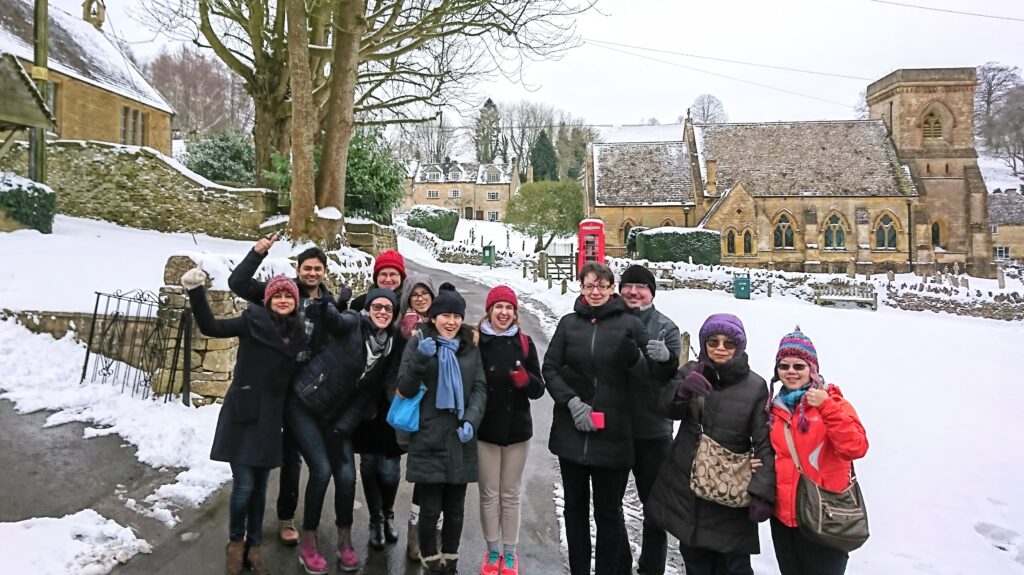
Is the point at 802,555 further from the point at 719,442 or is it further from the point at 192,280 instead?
the point at 192,280

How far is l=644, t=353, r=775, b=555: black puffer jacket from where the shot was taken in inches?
122

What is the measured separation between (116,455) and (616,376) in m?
4.46

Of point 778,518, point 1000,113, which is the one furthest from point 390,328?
point 1000,113

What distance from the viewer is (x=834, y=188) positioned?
118 feet

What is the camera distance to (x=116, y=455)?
5094 millimetres

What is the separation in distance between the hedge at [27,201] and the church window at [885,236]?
4017 cm

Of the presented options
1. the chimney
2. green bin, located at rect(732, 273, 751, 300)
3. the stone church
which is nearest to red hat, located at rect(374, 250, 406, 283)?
green bin, located at rect(732, 273, 751, 300)

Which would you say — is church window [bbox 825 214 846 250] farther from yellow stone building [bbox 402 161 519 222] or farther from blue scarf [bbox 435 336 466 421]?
blue scarf [bbox 435 336 466 421]

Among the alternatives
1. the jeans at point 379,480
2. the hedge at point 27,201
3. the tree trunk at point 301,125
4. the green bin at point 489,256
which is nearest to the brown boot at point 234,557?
the jeans at point 379,480

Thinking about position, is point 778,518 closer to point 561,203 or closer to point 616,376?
point 616,376

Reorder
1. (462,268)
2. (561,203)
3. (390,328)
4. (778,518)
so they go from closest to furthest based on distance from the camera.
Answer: (778,518), (390,328), (462,268), (561,203)

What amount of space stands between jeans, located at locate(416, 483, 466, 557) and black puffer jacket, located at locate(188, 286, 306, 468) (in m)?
0.98

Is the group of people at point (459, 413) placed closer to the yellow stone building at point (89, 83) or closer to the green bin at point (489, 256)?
the yellow stone building at point (89, 83)

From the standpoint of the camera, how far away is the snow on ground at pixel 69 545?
3.38m
